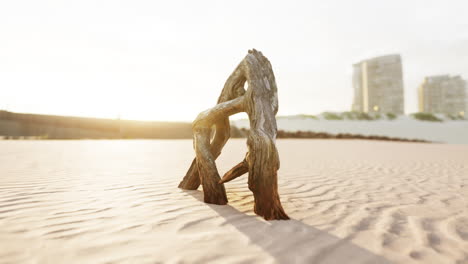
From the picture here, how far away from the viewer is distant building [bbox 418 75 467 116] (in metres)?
41.0

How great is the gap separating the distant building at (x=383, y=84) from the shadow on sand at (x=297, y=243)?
4202 centimetres

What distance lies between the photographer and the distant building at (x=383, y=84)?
127 feet

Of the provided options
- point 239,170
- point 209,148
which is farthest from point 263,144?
point 209,148

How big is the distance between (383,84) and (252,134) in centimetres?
4281

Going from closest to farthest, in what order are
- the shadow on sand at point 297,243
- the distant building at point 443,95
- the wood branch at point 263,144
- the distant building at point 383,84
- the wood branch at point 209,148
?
the shadow on sand at point 297,243 < the wood branch at point 263,144 < the wood branch at point 209,148 < the distant building at point 383,84 < the distant building at point 443,95

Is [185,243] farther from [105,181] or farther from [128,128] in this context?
[128,128]

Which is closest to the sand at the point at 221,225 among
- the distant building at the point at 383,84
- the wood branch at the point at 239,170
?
the wood branch at the point at 239,170

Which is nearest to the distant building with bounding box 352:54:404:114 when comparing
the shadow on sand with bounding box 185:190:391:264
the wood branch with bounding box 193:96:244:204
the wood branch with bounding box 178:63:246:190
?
the wood branch with bounding box 178:63:246:190

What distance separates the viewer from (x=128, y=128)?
2616cm

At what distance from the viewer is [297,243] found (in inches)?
85.4

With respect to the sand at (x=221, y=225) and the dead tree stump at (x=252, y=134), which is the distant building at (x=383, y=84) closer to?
the sand at (x=221, y=225)

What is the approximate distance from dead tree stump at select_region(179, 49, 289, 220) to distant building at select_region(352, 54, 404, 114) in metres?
41.3

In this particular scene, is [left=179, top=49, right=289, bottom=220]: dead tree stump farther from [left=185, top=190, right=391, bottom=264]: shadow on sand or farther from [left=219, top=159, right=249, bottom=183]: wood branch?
[left=185, top=190, right=391, bottom=264]: shadow on sand

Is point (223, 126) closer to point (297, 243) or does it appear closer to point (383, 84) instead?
point (297, 243)
